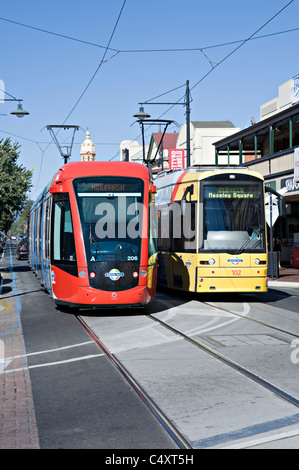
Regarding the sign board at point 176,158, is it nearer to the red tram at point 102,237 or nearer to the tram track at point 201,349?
the red tram at point 102,237

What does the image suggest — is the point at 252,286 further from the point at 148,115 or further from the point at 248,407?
the point at 148,115

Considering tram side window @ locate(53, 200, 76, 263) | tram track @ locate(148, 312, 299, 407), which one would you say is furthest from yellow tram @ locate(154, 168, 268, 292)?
tram track @ locate(148, 312, 299, 407)

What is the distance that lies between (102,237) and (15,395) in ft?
22.0

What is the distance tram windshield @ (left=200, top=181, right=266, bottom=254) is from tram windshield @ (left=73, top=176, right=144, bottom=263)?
252 cm

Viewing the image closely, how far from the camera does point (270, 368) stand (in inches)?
336

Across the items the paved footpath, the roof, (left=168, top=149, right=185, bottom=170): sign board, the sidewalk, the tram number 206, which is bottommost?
the paved footpath

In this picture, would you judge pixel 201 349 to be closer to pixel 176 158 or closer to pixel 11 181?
pixel 11 181

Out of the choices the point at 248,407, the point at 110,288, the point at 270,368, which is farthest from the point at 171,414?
the point at 110,288

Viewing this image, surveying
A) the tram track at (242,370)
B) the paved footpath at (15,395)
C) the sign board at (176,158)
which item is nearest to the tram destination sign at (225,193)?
the tram track at (242,370)

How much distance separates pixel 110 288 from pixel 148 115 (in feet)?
63.6

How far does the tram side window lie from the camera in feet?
45.3

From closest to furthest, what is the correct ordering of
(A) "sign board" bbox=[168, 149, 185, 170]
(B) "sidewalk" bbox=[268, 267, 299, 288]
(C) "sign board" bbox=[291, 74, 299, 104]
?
(B) "sidewalk" bbox=[268, 267, 299, 288]
(C) "sign board" bbox=[291, 74, 299, 104]
(A) "sign board" bbox=[168, 149, 185, 170]

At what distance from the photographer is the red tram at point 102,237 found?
13.6 metres

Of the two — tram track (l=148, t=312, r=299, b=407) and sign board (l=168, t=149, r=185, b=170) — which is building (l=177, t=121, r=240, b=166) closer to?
sign board (l=168, t=149, r=185, b=170)
